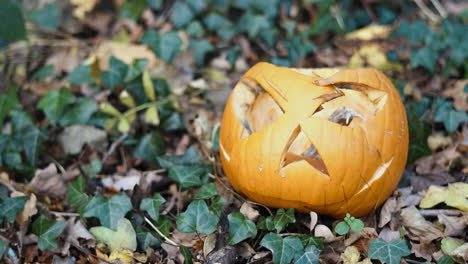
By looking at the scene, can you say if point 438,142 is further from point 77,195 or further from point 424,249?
point 77,195

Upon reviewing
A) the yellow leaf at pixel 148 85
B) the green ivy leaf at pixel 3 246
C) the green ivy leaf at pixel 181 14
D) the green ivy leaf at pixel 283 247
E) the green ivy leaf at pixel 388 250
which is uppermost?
the green ivy leaf at pixel 181 14

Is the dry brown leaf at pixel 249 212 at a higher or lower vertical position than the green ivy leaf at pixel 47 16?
lower

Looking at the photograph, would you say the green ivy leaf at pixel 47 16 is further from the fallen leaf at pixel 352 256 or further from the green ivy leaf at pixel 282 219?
the fallen leaf at pixel 352 256

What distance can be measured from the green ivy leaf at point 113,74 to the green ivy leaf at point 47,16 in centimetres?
104

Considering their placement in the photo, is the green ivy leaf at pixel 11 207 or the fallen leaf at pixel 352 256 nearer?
the fallen leaf at pixel 352 256

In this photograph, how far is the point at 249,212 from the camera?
2389mm

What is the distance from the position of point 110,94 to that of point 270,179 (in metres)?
1.57

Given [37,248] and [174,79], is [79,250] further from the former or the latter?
[174,79]

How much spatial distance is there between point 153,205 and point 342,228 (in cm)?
100

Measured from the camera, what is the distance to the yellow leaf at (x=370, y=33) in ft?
12.0

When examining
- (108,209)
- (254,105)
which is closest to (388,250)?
(254,105)

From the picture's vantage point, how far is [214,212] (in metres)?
2.37

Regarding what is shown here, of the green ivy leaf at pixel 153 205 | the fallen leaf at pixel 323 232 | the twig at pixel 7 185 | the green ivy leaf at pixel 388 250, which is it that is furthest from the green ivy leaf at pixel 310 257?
the twig at pixel 7 185

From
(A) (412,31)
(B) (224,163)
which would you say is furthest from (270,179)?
(A) (412,31)
